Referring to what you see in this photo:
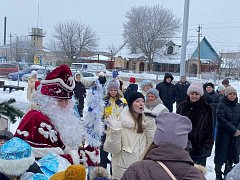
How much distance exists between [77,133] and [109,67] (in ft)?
194

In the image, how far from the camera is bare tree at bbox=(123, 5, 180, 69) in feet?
193

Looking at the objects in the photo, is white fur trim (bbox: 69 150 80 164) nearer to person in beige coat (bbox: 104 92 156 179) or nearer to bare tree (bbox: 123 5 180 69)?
person in beige coat (bbox: 104 92 156 179)

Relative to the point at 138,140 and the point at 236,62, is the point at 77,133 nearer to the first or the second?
the point at 138,140

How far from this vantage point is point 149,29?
6025 cm

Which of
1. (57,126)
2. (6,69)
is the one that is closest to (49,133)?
(57,126)

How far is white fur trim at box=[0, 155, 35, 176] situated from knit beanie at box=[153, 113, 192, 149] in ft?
3.63

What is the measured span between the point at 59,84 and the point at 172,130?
1581mm

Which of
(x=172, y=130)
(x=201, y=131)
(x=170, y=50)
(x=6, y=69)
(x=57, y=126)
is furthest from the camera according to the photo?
(x=170, y=50)

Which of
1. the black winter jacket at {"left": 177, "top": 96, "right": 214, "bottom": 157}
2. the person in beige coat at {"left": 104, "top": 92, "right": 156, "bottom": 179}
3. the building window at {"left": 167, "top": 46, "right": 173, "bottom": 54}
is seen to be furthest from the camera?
the building window at {"left": 167, "top": 46, "right": 173, "bottom": 54}

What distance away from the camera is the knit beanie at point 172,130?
214 cm

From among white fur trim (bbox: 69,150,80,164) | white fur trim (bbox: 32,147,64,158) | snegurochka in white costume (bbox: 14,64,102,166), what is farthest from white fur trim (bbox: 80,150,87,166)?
white fur trim (bbox: 32,147,64,158)

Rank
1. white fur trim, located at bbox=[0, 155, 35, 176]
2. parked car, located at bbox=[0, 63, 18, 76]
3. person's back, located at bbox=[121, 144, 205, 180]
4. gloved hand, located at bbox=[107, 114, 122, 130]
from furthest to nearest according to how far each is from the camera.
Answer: parked car, located at bbox=[0, 63, 18, 76]
gloved hand, located at bbox=[107, 114, 122, 130]
white fur trim, located at bbox=[0, 155, 35, 176]
person's back, located at bbox=[121, 144, 205, 180]

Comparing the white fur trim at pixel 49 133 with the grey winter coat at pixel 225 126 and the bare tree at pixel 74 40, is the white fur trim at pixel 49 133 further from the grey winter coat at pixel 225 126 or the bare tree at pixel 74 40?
the bare tree at pixel 74 40

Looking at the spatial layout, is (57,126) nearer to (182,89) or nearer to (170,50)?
(182,89)
